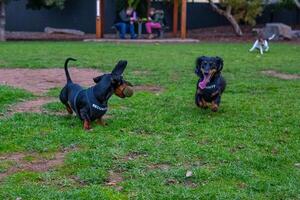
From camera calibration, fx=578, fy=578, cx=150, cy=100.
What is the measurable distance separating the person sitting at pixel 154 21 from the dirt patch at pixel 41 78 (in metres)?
12.4

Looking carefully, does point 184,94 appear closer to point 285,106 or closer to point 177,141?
point 285,106

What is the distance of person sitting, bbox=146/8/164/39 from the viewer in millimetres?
23766

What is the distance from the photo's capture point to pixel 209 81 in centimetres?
660

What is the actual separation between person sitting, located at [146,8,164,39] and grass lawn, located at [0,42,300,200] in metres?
14.6

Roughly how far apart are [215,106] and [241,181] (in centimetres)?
256

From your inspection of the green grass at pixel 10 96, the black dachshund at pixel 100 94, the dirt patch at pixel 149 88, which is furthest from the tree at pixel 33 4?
the black dachshund at pixel 100 94

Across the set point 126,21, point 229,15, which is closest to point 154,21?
point 126,21

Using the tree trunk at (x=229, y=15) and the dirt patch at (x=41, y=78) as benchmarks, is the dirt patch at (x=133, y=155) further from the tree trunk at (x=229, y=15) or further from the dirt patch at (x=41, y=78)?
the tree trunk at (x=229, y=15)

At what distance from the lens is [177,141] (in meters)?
5.49

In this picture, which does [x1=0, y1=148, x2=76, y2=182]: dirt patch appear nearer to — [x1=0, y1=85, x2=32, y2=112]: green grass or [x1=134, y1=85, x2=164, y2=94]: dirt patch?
[x1=0, y1=85, x2=32, y2=112]: green grass

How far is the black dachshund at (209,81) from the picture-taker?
→ 6441 mm

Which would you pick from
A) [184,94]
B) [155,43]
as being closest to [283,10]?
[155,43]

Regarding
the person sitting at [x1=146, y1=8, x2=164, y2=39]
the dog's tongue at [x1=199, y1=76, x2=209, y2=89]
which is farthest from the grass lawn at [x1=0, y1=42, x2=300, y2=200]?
the person sitting at [x1=146, y1=8, x2=164, y2=39]

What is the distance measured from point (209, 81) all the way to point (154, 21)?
58.4 ft
